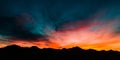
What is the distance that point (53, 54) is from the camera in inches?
4675

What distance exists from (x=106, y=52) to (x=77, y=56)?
75.7 feet

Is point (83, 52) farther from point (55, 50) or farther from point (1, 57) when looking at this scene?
point (1, 57)

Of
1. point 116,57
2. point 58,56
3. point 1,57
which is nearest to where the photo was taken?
point 1,57

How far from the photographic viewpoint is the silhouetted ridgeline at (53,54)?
108 meters

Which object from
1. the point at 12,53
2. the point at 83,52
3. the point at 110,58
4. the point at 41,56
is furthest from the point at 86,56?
the point at 12,53

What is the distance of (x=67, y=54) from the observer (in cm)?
12406

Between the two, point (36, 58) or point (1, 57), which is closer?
point (1, 57)

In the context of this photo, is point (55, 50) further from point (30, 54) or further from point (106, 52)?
point (106, 52)

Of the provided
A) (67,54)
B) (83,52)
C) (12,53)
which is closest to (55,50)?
(67,54)

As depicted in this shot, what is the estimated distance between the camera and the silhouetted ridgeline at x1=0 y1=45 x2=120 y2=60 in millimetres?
108062

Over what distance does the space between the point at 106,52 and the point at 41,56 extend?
45.1 metres

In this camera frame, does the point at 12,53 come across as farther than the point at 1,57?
Yes

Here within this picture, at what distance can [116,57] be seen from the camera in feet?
421

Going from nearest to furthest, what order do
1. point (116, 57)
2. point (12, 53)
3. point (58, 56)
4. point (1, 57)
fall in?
point (1, 57)
point (12, 53)
point (58, 56)
point (116, 57)
